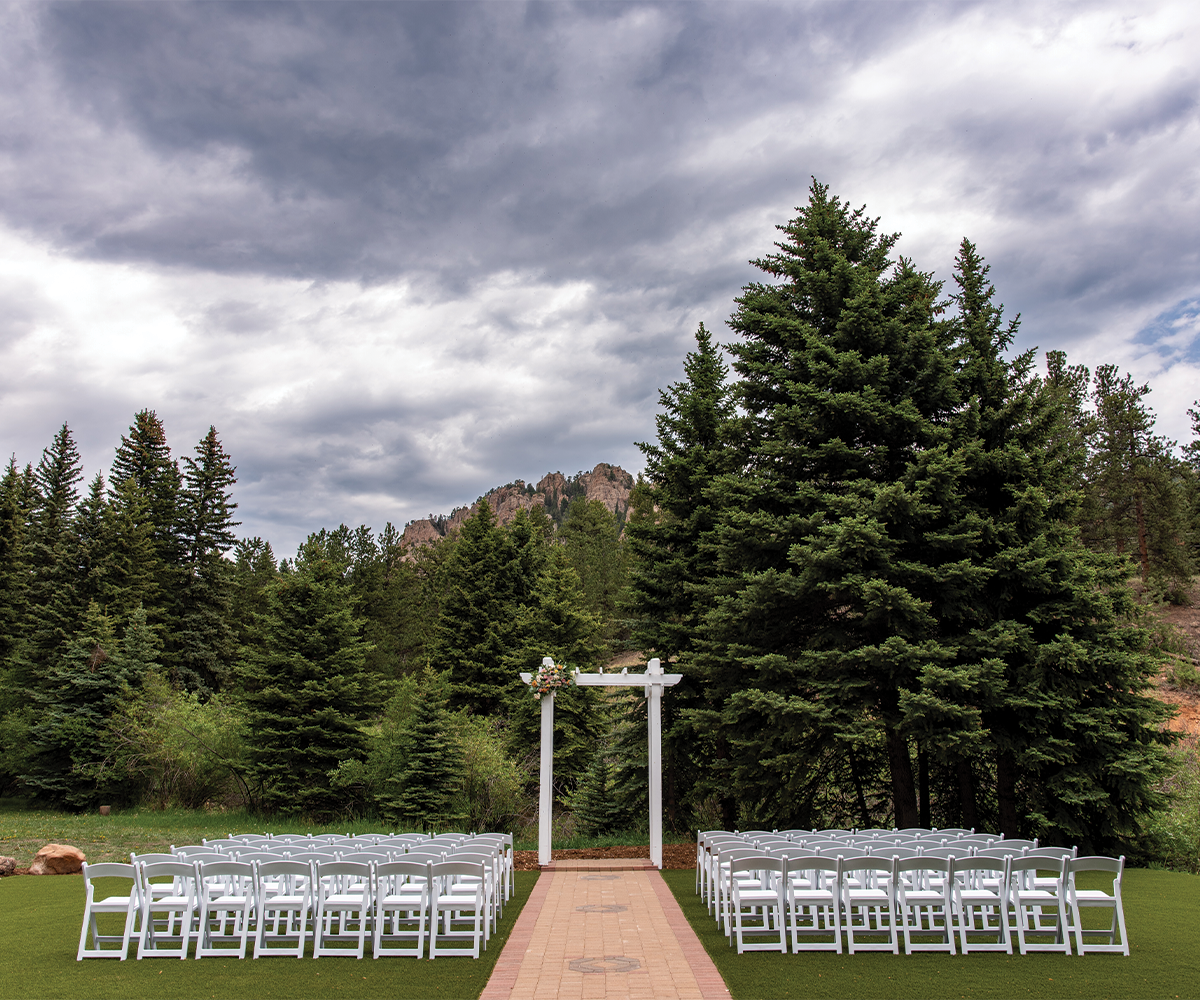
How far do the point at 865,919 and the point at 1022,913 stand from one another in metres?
1.34

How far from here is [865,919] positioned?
7098mm

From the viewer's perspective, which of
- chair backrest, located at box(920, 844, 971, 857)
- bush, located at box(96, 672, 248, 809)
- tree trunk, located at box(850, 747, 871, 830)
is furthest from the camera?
bush, located at box(96, 672, 248, 809)

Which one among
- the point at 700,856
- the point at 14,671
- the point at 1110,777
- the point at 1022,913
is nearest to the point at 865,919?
the point at 1022,913

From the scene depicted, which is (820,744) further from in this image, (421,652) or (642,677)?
(421,652)

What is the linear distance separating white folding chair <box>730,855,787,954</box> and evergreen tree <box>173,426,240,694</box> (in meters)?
30.4

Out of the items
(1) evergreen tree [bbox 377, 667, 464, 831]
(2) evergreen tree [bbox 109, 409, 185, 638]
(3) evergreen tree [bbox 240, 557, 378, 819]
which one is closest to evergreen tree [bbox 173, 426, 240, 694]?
(2) evergreen tree [bbox 109, 409, 185, 638]

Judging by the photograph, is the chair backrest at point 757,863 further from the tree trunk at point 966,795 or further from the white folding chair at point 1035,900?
the tree trunk at point 966,795

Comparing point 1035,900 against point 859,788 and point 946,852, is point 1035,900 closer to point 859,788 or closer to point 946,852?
point 946,852

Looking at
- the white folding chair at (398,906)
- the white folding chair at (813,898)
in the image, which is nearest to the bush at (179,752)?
the white folding chair at (398,906)

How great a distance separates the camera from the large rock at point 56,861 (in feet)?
39.8

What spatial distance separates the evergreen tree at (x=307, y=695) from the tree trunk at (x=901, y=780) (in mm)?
14288

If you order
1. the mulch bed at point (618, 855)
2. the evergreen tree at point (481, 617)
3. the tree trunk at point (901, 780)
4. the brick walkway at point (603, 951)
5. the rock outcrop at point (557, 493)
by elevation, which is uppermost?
the rock outcrop at point (557, 493)

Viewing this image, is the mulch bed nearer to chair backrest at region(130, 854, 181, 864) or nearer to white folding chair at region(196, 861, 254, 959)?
white folding chair at region(196, 861, 254, 959)

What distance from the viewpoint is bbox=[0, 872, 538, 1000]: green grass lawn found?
5309mm
